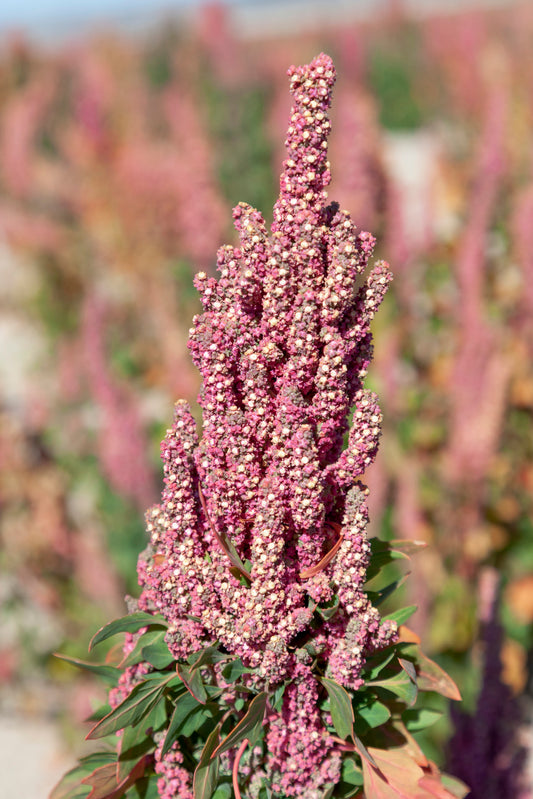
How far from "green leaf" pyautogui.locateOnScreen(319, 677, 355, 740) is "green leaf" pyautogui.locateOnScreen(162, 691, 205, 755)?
0.21m

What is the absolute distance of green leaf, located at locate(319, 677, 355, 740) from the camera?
1075 mm

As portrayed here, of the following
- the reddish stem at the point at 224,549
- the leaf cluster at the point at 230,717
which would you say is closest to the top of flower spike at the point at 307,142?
the reddish stem at the point at 224,549

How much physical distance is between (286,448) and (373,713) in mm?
485

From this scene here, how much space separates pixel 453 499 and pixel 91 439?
2.47 metres

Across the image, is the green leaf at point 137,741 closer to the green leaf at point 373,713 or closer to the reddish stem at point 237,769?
the reddish stem at point 237,769

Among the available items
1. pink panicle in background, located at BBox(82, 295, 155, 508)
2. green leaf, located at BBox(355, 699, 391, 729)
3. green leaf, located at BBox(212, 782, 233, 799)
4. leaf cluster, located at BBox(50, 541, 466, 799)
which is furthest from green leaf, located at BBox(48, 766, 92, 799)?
pink panicle in background, located at BBox(82, 295, 155, 508)

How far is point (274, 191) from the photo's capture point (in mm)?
9609

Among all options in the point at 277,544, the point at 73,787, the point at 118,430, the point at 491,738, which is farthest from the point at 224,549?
the point at 118,430

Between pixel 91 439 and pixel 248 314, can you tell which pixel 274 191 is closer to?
pixel 91 439

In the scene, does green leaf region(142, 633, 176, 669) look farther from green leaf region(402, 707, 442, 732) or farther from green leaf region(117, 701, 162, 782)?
green leaf region(402, 707, 442, 732)

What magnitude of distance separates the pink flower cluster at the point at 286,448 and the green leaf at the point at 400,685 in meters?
0.09

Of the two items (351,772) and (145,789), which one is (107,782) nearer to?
(145,789)

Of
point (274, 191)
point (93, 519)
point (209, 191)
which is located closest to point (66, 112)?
point (274, 191)

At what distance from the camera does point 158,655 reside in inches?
46.8
